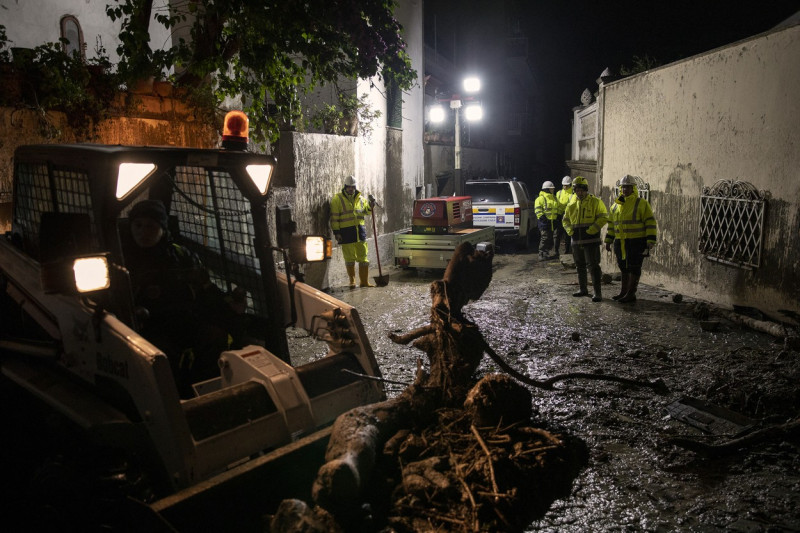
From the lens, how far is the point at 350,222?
10781mm

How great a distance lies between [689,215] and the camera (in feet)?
32.3

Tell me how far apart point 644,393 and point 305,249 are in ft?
12.3

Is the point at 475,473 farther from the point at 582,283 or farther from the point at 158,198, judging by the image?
the point at 582,283

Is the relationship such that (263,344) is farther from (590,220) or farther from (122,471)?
(590,220)

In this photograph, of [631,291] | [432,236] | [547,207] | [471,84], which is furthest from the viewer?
[471,84]

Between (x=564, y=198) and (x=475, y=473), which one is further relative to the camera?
(x=564, y=198)

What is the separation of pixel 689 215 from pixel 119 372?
9664 millimetres

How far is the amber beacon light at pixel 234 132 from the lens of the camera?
12.9ft

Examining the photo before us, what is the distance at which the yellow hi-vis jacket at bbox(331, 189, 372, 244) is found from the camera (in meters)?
10.7

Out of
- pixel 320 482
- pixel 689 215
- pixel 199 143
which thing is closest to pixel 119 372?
pixel 320 482

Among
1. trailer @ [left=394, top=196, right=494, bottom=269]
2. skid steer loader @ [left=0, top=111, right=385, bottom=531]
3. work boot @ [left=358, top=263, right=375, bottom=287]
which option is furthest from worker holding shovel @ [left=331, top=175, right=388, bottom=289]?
skid steer loader @ [left=0, top=111, right=385, bottom=531]

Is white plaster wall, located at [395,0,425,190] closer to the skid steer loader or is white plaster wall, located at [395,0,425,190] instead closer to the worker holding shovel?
the worker holding shovel

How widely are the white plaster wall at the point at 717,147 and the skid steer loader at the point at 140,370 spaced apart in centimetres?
686

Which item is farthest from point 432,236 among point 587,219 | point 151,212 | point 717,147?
point 151,212
